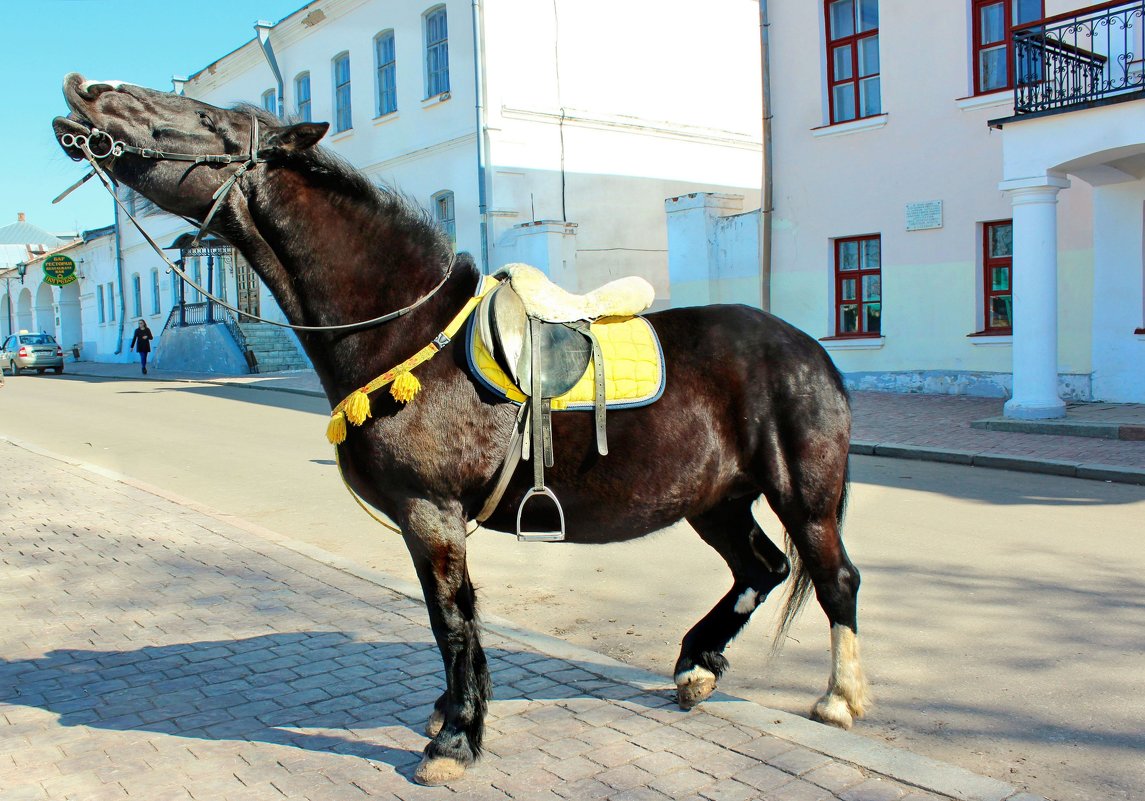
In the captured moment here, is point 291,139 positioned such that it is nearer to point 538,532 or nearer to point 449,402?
point 449,402

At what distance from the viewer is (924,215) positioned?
53.8 feet

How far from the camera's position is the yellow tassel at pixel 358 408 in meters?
3.41

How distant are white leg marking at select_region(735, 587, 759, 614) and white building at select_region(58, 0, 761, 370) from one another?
54.3 ft

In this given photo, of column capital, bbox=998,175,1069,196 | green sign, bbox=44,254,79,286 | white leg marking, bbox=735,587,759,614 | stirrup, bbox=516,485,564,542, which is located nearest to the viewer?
stirrup, bbox=516,485,564,542

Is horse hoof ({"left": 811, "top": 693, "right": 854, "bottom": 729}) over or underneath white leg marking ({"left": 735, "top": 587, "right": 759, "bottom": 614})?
underneath

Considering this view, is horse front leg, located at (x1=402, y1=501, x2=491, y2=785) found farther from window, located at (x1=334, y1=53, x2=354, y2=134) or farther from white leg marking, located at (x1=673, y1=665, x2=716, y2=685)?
window, located at (x1=334, y1=53, x2=354, y2=134)

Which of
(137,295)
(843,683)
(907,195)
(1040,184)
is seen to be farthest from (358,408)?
(137,295)

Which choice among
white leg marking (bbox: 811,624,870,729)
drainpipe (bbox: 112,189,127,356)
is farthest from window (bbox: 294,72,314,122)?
white leg marking (bbox: 811,624,870,729)

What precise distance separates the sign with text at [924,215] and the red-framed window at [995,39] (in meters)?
1.86

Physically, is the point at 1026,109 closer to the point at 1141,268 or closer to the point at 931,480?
the point at 1141,268

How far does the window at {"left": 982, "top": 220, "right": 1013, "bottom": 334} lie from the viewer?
51.1 ft

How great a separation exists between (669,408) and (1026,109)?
1178 cm

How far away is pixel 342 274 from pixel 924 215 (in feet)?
48.0

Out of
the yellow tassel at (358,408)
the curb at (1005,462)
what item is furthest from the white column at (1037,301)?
the yellow tassel at (358,408)
